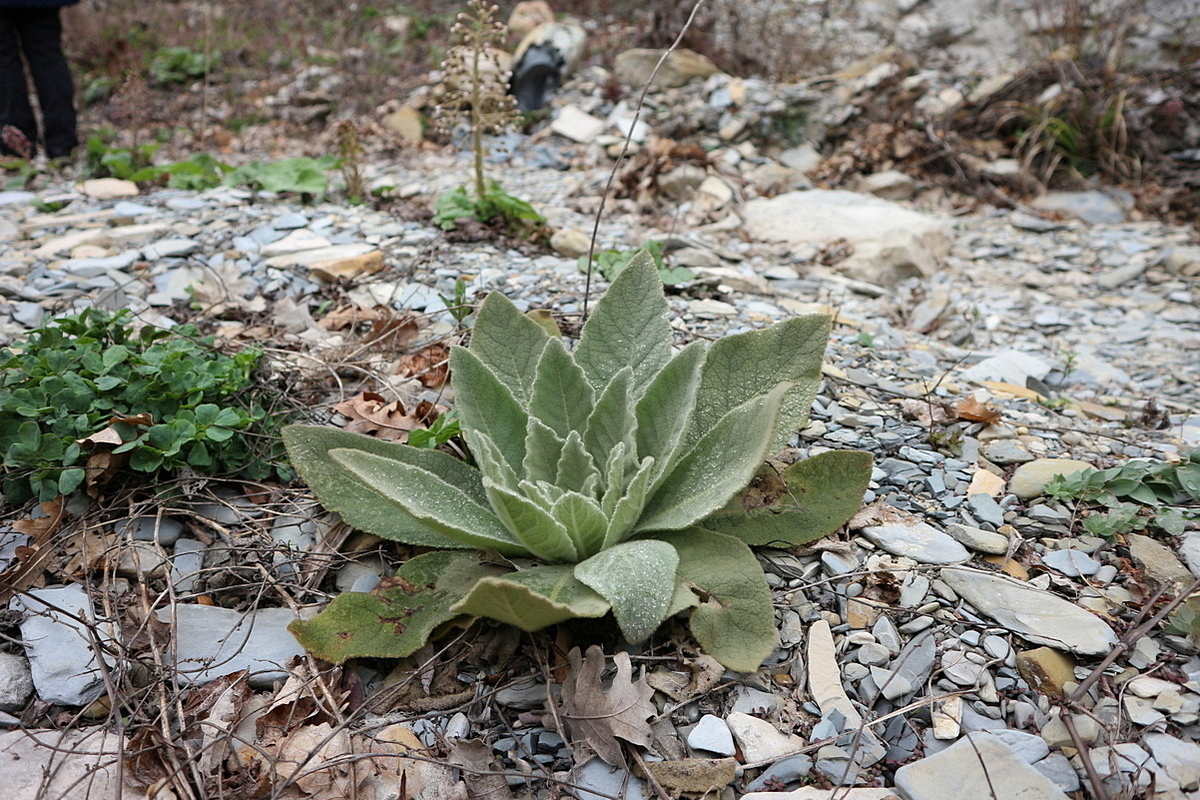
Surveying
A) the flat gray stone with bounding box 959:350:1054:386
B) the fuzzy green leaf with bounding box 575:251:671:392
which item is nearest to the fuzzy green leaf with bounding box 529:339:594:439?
the fuzzy green leaf with bounding box 575:251:671:392

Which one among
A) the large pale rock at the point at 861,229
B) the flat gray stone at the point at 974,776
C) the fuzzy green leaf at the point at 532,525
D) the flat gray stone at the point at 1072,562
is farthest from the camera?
the large pale rock at the point at 861,229

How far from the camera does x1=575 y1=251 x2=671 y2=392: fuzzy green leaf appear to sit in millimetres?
1863

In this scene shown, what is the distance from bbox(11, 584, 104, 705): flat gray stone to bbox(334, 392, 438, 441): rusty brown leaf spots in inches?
28.7

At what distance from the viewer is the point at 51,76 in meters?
4.94

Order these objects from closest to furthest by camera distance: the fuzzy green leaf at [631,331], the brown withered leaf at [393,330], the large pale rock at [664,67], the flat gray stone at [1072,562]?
1. the flat gray stone at [1072,562]
2. the fuzzy green leaf at [631,331]
3. the brown withered leaf at [393,330]
4. the large pale rock at [664,67]

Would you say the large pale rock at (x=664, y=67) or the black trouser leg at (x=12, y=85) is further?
the large pale rock at (x=664, y=67)

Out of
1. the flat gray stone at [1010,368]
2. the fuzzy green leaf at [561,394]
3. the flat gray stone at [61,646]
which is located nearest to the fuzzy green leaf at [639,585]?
the fuzzy green leaf at [561,394]

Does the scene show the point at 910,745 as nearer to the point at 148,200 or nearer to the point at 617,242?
the point at 617,242

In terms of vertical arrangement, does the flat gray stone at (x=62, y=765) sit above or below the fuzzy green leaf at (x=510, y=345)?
below

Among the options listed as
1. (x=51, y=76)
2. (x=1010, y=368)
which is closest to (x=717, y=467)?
(x=1010, y=368)

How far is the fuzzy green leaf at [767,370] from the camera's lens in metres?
1.78

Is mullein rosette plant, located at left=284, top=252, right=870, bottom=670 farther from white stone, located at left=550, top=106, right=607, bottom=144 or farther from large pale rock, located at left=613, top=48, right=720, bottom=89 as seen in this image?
large pale rock, located at left=613, top=48, right=720, bottom=89

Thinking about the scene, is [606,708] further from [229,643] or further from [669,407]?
[229,643]

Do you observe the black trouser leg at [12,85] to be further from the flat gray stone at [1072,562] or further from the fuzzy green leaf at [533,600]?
the flat gray stone at [1072,562]
